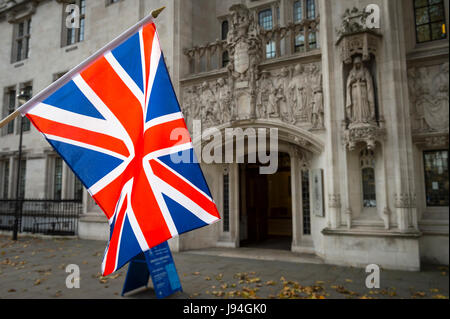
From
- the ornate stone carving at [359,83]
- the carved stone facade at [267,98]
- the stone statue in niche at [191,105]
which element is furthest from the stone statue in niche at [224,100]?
the ornate stone carving at [359,83]

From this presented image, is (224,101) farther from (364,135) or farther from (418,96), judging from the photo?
(418,96)

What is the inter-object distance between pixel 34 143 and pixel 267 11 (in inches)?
579

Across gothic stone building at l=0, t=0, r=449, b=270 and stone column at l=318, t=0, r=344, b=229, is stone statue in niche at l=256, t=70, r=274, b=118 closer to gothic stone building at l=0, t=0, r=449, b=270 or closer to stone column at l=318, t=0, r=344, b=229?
gothic stone building at l=0, t=0, r=449, b=270

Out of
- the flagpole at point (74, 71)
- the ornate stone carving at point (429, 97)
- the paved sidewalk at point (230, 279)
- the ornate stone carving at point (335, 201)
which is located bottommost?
the paved sidewalk at point (230, 279)

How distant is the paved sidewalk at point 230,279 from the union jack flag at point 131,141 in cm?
335

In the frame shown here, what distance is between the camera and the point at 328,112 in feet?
30.0

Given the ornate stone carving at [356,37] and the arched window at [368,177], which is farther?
the arched window at [368,177]

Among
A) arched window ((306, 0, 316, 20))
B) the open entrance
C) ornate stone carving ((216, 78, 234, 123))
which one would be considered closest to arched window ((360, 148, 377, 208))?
the open entrance

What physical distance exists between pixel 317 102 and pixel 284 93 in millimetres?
1164

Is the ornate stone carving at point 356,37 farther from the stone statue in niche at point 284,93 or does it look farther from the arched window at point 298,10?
the arched window at point 298,10

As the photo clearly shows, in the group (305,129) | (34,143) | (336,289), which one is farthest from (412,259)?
(34,143)

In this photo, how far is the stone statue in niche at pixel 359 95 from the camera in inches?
336

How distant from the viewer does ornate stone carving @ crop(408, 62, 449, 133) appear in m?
8.58

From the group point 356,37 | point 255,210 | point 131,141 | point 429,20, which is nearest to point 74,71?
point 131,141
